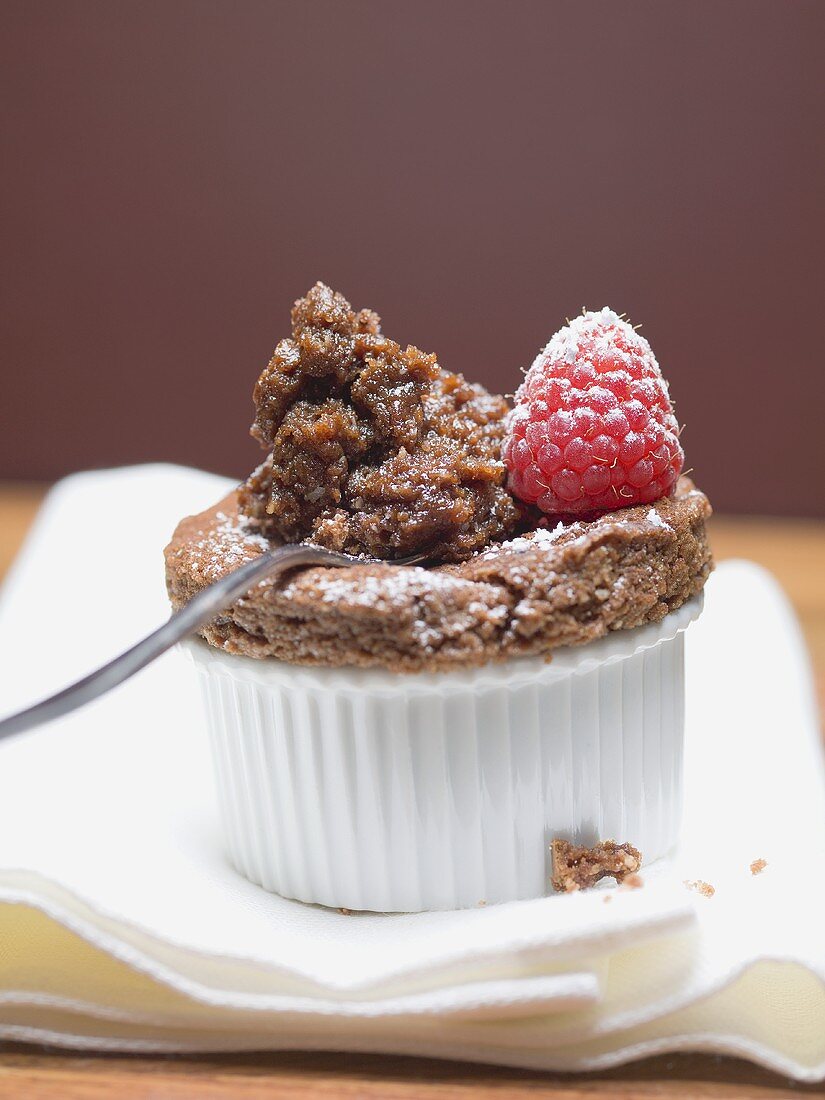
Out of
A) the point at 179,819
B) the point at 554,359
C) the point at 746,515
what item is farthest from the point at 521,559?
the point at 746,515

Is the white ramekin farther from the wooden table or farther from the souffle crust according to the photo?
the wooden table

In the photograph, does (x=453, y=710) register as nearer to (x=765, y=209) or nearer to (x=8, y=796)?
(x=8, y=796)

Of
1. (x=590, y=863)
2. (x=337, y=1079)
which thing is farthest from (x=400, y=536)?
(x=337, y=1079)

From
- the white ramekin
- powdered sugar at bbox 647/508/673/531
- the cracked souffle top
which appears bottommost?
the white ramekin

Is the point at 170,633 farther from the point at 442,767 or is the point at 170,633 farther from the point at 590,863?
the point at 590,863

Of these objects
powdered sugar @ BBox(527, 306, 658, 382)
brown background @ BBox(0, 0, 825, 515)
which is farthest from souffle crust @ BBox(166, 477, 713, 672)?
brown background @ BBox(0, 0, 825, 515)

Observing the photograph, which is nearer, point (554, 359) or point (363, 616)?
point (363, 616)
